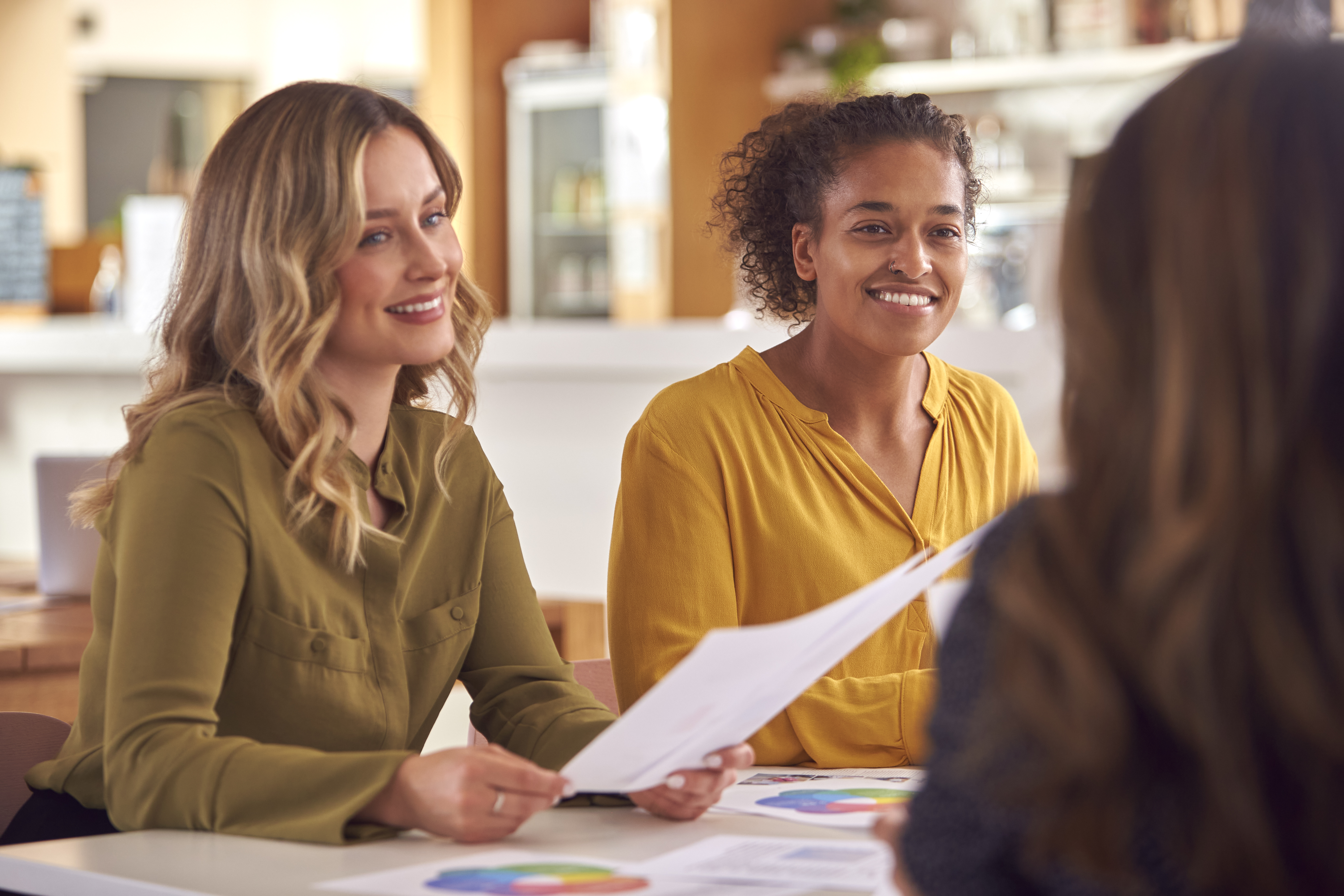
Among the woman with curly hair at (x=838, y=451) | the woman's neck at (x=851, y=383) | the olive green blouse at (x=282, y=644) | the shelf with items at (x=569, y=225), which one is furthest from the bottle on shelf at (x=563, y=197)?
the olive green blouse at (x=282, y=644)

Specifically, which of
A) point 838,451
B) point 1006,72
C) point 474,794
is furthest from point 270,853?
point 1006,72

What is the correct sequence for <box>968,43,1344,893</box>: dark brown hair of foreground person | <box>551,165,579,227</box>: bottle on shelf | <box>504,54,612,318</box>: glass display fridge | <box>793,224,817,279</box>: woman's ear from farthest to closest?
<box>551,165,579,227</box>: bottle on shelf
<box>504,54,612,318</box>: glass display fridge
<box>793,224,817,279</box>: woman's ear
<box>968,43,1344,893</box>: dark brown hair of foreground person

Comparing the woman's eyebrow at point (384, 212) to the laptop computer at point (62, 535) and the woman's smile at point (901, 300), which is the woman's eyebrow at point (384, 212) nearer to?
the woman's smile at point (901, 300)

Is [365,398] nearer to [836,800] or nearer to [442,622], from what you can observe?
[442,622]

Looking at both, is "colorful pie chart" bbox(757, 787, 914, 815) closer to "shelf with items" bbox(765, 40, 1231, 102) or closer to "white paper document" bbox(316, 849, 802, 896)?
"white paper document" bbox(316, 849, 802, 896)

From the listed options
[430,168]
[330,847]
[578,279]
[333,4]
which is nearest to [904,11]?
[578,279]

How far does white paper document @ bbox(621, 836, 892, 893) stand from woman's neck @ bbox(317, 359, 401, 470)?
0.54m

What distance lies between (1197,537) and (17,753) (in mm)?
1274

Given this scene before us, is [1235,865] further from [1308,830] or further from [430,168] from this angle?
[430,168]

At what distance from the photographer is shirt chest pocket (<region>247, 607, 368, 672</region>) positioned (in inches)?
48.5

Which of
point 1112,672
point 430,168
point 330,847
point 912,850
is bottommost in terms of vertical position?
point 330,847

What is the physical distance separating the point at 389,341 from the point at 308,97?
0.24 m

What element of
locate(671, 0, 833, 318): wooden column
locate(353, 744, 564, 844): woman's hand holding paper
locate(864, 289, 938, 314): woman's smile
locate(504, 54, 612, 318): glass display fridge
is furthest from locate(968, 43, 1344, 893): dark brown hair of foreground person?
locate(504, 54, 612, 318): glass display fridge

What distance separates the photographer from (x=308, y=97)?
1.35 meters
